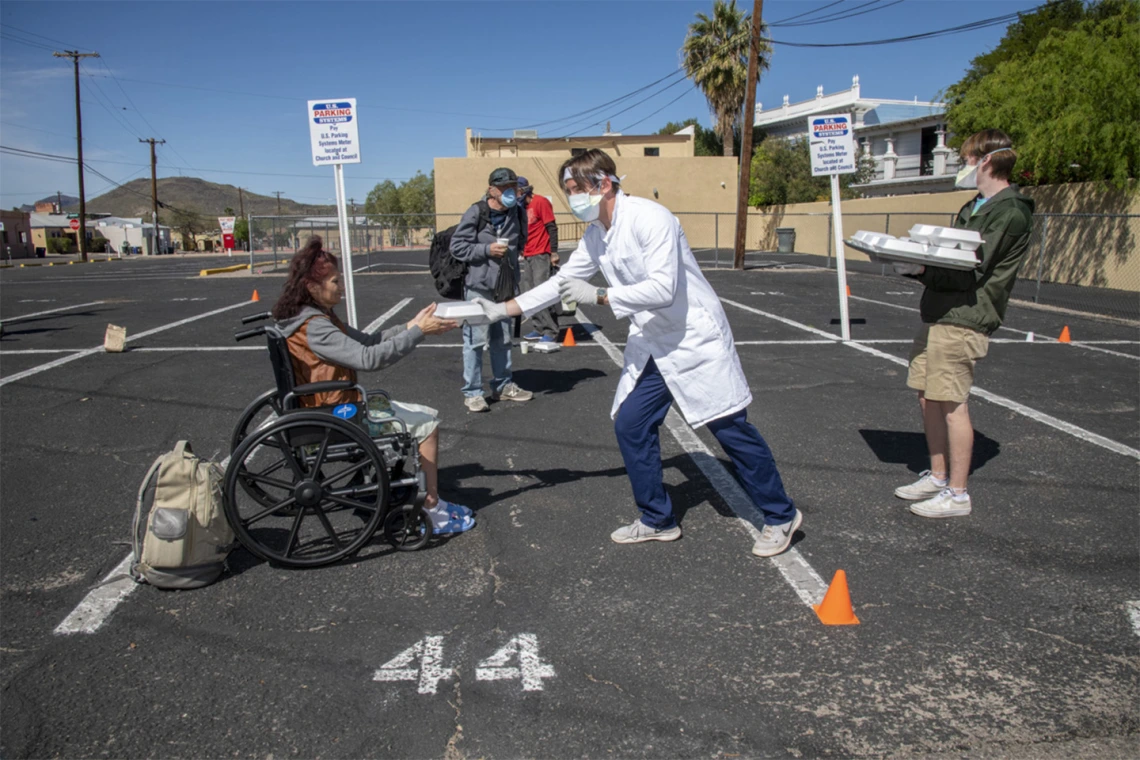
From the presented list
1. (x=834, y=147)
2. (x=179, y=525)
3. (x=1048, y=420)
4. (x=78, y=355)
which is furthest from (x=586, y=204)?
(x=834, y=147)

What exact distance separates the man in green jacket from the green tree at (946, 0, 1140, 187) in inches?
461

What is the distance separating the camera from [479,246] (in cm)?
639

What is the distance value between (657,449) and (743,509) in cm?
89

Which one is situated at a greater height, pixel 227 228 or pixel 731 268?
pixel 227 228

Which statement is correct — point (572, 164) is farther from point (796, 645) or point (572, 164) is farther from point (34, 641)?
point (34, 641)

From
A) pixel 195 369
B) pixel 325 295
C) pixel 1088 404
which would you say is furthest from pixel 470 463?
pixel 1088 404


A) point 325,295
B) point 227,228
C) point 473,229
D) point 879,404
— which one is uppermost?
point 227,228

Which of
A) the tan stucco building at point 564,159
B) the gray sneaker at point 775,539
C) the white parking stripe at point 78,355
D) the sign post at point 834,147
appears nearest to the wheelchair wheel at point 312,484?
the gray sneaker at point 775,539

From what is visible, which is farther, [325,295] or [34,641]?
[325,295]

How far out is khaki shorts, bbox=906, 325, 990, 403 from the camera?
4.23 metres

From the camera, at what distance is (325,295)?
372 cm

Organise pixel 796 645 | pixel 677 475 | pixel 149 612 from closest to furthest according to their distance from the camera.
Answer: pixel 796 645 → pixel 149 612 → pixel 677 475

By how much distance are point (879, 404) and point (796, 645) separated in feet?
13.7

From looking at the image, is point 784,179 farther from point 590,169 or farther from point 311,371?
point 311,371
